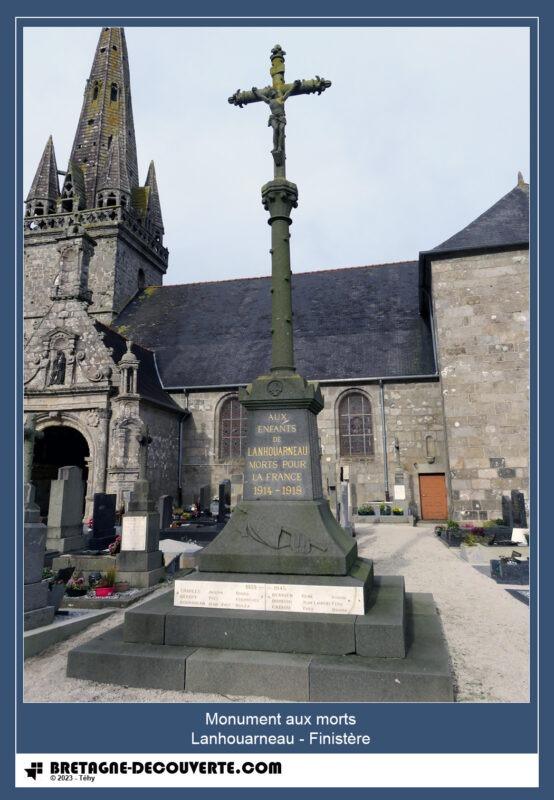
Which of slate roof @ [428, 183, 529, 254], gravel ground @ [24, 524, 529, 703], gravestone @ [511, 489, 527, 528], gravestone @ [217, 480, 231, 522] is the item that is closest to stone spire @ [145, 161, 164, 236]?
slate roof @ [428, 183, 529, 254]

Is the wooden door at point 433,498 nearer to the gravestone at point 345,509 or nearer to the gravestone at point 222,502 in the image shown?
the gravestone at point 345,509

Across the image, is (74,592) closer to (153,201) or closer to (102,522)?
(102,522)

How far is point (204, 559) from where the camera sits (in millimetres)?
5035

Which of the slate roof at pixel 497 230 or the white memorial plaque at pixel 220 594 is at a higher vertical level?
the slate roof at pixel 497 230

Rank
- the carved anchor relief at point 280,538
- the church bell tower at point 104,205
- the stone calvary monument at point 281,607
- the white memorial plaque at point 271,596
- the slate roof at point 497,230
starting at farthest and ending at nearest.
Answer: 1. the church bell tower at point 104,205
2. the slate roof at point 497,230
3. the carved anchor relief at point 280,538
4. the white memorial plaque at point 271,596
5. the stone calvary monument at point 281,607

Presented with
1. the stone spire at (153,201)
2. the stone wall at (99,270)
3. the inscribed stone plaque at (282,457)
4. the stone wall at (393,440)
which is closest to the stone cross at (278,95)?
the inscribed stone plaque at (282,457)

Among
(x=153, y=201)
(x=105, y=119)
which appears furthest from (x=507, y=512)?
(x=105, y=119)

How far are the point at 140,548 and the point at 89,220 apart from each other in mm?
25769

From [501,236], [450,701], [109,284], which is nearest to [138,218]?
[109,284]

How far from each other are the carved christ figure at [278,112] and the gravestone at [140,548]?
254 inches

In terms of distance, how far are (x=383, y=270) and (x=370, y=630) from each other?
22552 millimetres

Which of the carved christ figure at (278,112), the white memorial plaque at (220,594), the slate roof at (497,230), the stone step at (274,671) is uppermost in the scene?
the slate roof at (497,230)

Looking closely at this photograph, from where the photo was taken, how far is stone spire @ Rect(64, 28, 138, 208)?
3123 centimetres

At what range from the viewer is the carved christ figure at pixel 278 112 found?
19.9 ft
